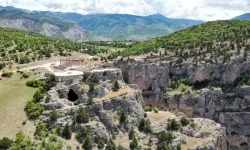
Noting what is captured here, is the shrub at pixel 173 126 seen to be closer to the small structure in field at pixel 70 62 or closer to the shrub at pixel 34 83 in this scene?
the shrub at pixel 34 83

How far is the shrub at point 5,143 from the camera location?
62188mm

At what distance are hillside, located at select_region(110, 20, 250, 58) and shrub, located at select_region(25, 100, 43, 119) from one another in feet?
154

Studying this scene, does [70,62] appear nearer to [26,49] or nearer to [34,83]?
[26,49]

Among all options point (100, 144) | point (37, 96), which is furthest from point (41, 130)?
point (100, 144)

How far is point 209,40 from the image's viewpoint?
117812mm

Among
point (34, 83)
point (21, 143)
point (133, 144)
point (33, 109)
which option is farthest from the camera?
point (34, 83)

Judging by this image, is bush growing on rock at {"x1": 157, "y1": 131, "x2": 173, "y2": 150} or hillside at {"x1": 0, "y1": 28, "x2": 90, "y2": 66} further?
hillside at {"x1": 0, "y1": 28, "x2": 90, "y2": 66}

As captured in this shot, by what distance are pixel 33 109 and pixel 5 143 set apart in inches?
478

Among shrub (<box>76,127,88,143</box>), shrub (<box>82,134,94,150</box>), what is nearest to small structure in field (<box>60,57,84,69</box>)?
shrub (<box>76,127,88,143</box>)

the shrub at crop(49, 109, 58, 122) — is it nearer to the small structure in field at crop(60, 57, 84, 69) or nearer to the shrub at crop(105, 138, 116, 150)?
the shrub at crop(105, 138, 116, 150)

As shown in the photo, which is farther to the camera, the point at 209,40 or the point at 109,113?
the point at 209,40

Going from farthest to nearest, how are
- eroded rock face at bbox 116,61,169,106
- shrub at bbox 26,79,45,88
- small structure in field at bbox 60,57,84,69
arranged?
eroded rock face at bbox 116,61,169,106 < small structure in field at bbox 60,57,84,69 < shrub at bbox 26,79,45,88

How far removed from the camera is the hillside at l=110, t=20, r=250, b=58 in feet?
367

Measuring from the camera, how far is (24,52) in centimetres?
10831
